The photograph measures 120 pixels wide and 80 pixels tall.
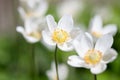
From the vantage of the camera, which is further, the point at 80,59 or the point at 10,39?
the point at 10,39

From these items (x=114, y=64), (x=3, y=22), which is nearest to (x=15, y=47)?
(x=114, y=64)

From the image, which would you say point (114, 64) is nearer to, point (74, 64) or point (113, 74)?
point (113, 74)

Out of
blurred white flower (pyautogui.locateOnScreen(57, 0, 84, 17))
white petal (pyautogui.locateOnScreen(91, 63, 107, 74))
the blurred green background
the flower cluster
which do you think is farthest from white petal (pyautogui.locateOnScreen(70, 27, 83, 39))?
blurred white flower (pyautogui.locateOnScreen(57, 0, 84, 17))

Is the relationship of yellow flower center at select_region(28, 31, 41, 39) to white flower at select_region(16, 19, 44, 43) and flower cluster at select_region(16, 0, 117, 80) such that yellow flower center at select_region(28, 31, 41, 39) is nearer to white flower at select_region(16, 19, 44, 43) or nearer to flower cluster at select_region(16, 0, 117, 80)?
white flower at select_region(16, 19, 44, 43)

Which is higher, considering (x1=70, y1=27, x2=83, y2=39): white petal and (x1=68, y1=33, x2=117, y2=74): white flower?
(x1=70, y1=27, x2=83, y2=39): white petal

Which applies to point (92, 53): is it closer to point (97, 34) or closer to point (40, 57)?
point (97, 34)

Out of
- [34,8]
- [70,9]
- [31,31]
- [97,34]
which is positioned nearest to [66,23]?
[97,34]
